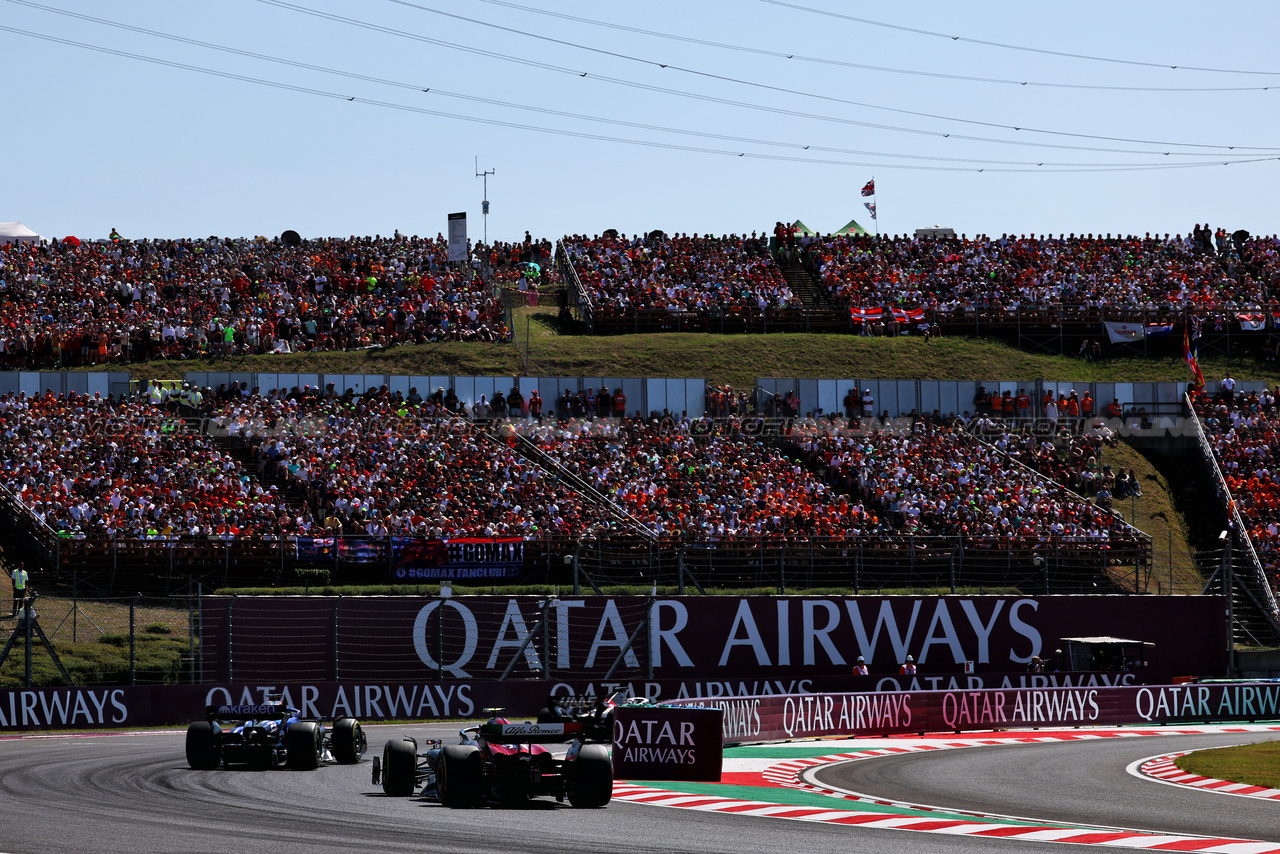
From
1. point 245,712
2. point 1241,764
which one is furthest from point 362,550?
point 1241,764

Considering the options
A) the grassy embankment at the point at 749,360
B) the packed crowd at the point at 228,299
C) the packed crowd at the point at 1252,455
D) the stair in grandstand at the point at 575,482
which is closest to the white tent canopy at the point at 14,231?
the packed crowd at the point at 228,299

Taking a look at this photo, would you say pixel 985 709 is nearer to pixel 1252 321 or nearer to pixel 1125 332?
pixel 1125 332

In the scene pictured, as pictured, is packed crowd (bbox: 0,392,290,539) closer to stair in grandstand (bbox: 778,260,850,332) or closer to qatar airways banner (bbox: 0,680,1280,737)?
qatar airways banner (bbox: 0,680,1280,737)

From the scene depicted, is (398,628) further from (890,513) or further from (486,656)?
(890,513)

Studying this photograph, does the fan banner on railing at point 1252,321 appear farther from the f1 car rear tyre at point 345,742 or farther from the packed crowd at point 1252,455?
the f1 car rear tyre at point 345,742

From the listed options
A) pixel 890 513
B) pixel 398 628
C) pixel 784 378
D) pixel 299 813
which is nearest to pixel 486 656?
pixel 398 628

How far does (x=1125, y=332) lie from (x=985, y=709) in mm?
27151

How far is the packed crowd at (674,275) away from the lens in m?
53.5

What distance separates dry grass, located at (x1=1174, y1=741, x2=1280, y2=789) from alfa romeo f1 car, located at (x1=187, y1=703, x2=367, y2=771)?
12.0 metres

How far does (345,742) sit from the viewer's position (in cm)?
2000

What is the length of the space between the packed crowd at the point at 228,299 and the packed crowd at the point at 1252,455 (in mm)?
23610

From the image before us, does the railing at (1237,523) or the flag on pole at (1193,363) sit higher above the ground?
the flag on pole at (1193,363)

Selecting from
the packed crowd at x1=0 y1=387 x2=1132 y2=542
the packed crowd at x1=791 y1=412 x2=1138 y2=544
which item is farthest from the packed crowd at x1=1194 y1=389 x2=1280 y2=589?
the packed crowd at x1=0 y1=387 x2=1132 y2=542

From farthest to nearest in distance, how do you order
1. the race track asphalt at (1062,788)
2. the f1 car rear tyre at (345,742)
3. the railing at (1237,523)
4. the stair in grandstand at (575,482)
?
the railing at (1237,523) < the stair in grandstand at (575,482) < the f1 car rear tyre at (345,742) < the race track asphalt at (1062,788)
